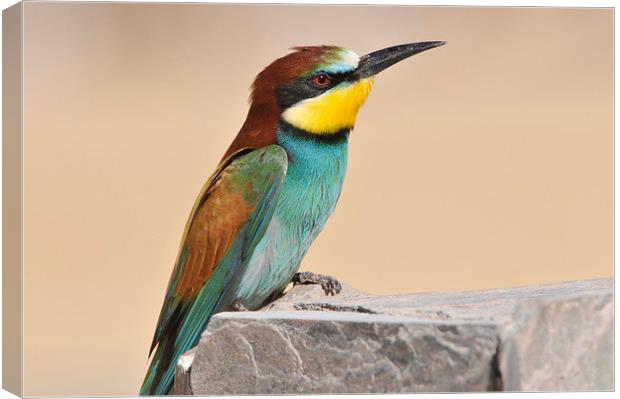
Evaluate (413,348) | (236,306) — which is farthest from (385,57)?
(413,348)

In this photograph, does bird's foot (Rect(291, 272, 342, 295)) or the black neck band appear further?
bird's foot (Rect(291, 272, 342, 295))

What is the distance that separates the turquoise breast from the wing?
0.05 meters

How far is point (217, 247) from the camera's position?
459 centimetres

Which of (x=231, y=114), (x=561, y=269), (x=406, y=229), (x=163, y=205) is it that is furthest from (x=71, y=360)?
(x=561, y=269)

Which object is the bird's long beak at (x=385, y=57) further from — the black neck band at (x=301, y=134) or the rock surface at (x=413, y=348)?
the rock surface at (x=413, y=348)

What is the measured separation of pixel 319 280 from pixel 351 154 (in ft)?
1.75

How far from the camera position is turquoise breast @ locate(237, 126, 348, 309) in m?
4.66

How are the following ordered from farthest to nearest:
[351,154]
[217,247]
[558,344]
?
[351,154] → [217,247] → [558,344]

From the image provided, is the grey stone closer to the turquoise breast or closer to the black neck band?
the turquoise breast

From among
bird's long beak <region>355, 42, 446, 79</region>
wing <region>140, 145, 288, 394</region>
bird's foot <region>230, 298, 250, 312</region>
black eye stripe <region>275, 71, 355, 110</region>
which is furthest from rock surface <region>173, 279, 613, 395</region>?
bird's long beak <region>355, 42, 446, 79</region>

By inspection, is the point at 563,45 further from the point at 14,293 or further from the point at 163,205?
the point at 14,293

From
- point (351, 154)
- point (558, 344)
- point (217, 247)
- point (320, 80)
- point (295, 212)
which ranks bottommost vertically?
point (558, 344)

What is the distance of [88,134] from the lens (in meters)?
4.74

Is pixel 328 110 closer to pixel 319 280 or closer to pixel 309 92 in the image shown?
pixel 309 92
